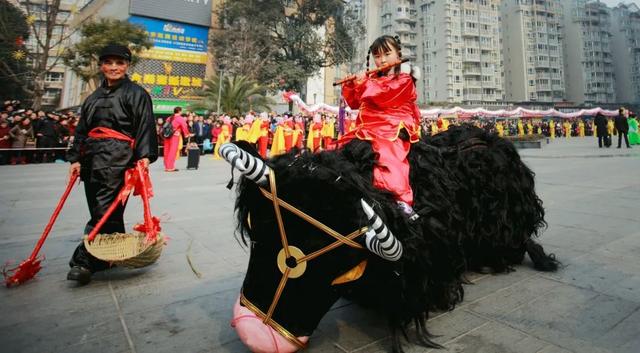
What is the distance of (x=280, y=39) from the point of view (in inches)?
1342

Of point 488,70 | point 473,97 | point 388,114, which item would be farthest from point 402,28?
point 388,114

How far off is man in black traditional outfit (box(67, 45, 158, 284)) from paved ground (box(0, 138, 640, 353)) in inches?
22.0

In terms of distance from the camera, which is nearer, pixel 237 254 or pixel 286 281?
pixel 286 281

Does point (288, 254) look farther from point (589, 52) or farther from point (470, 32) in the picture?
point (589, 52)

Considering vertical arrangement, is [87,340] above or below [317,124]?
below

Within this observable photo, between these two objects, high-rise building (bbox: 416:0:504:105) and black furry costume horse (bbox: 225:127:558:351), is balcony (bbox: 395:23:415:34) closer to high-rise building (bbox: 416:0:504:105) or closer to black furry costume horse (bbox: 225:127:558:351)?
high-rise building (bbox: 416:0:504:105)

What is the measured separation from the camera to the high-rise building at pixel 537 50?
7194cm

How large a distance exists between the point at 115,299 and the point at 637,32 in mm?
110541

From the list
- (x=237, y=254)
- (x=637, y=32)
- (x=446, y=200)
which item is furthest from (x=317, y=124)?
(x=637, y=32)

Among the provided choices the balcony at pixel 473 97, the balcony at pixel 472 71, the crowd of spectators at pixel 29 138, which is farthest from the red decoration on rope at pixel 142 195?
the balcony at pixel 472 71

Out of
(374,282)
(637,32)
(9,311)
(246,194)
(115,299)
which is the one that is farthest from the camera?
(637,32)

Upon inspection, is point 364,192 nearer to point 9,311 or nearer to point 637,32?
point 9,311

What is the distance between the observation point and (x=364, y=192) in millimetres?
1715

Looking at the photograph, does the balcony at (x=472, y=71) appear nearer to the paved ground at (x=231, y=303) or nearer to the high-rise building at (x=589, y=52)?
the high-rise building at (x=589, y=52)
